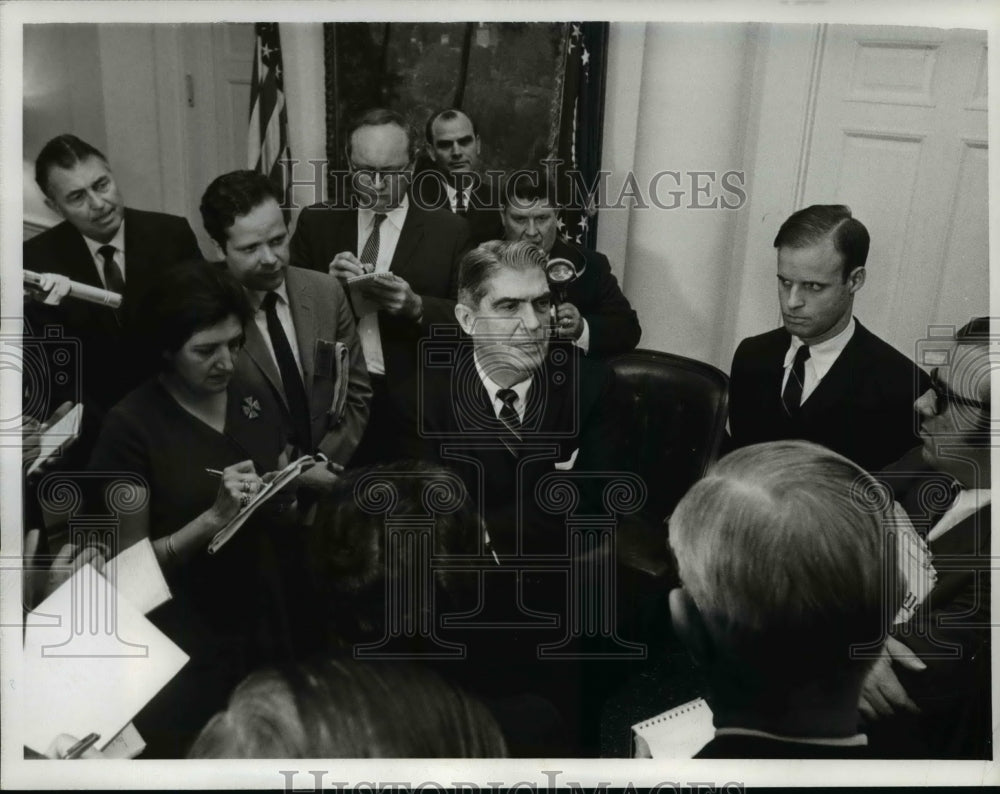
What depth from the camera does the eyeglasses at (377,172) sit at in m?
2.98

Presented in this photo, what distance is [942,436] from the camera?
10.0 feet

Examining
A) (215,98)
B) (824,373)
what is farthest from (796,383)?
(215,98)

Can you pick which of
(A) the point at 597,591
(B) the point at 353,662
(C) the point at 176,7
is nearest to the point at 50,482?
(B) the point at 353,662

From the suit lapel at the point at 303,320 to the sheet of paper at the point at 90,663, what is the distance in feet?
2.71

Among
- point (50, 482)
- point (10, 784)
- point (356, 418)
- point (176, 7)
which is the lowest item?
point (10, 784)

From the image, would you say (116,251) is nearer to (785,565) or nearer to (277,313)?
(277,313)

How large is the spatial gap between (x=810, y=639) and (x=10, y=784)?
2319mm

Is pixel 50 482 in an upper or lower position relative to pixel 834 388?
lower

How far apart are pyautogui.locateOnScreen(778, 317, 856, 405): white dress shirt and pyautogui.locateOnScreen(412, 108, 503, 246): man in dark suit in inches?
37.7

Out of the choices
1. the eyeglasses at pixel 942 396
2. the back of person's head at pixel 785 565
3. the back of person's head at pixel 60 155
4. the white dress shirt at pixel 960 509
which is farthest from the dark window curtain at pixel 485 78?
the white dress shirt at pixel 960 509

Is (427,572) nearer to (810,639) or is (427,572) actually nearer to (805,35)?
(810,639)

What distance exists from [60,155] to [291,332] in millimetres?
796

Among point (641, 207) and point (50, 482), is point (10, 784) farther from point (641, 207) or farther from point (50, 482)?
point (641, 207)

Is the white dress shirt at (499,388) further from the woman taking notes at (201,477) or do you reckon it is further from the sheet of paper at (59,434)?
the sheet of paper at (59,434)
